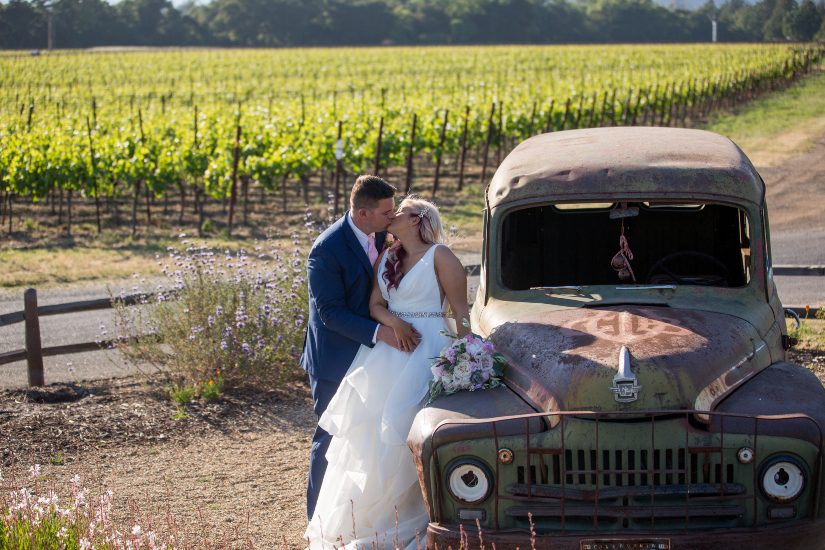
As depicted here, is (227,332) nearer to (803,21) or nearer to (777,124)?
(803,21)

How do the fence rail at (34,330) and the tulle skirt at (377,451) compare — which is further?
the fence rail at (34,330)

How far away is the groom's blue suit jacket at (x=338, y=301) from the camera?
5586 millimetres

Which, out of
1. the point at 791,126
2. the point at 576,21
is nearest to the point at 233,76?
the point at 791,126

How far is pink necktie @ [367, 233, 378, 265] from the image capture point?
584 centimetres

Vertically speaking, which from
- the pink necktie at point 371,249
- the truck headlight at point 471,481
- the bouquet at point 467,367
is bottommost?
the truck headlight at point 471,481

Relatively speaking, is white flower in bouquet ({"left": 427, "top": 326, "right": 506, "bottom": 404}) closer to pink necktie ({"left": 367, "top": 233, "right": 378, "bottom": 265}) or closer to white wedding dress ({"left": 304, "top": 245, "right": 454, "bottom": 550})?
white wedding dress ({"left": 304, "top": 245, "right": 454, "bottom": 550})

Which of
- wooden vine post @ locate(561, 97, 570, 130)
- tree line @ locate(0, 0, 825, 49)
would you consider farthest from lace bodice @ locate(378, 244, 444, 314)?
tree line @ locate(0, 0, 825, 49)

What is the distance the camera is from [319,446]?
5.91m

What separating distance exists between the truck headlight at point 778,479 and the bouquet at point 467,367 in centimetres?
125

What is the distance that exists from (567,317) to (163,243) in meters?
14.1

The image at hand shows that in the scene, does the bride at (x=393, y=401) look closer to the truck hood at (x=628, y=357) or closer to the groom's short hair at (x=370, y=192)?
the groom's short hair at (x=370, y=192)

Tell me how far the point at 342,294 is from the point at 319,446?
0.87 meters

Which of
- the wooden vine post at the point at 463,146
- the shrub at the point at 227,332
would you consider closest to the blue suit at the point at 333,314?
the shrub at the point at 227,332

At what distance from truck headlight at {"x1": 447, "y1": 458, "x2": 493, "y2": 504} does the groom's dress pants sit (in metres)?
1.38
